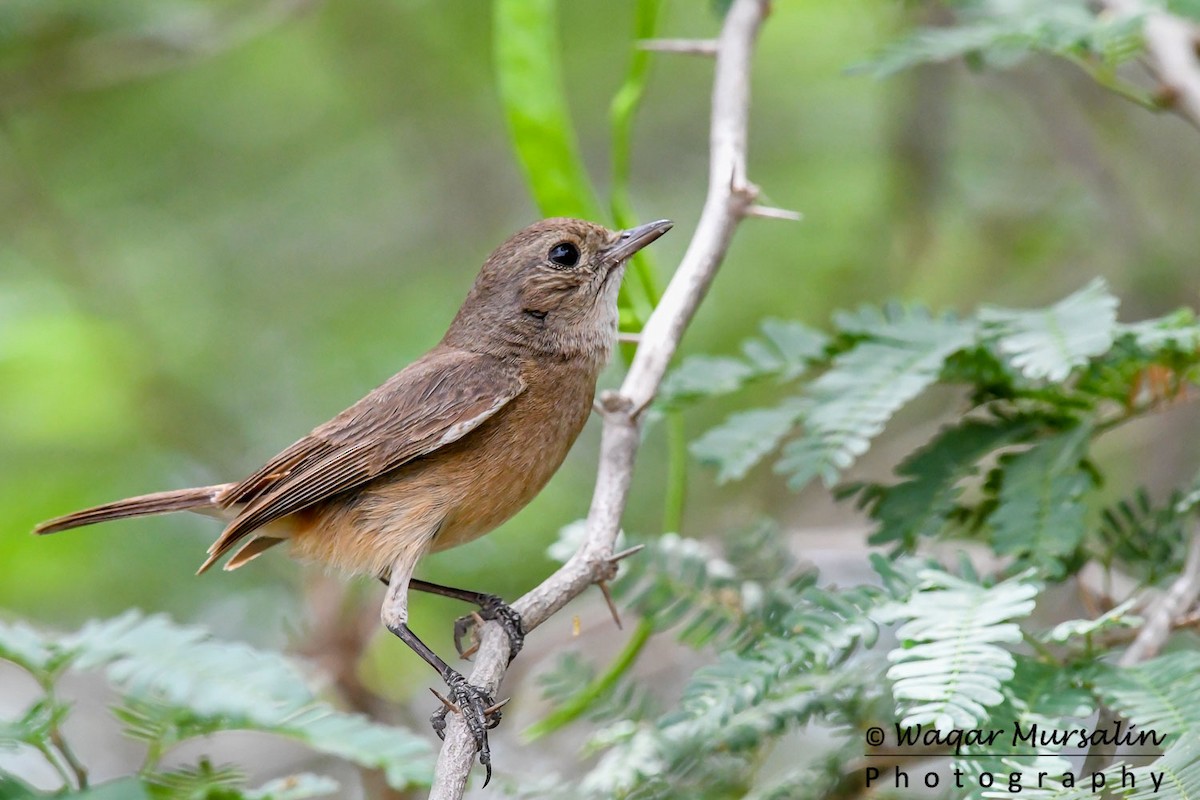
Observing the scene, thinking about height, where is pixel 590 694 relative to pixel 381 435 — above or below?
below

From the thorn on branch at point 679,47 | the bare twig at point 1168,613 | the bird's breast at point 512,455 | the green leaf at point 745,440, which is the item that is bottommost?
the bare twig at point 1168,613

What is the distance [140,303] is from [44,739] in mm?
5033

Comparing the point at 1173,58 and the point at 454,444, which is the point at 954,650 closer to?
the point at 454,444

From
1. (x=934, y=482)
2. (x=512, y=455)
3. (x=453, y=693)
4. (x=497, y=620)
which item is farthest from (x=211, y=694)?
(x=934, y=482)

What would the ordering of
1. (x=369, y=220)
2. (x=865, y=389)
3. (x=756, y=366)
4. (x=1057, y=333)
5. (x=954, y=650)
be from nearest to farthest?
1. (x=954, y=650)
2. (x=1057, y=333)
3. (x=865, y=389)
4. (x=756, y=366)
5. (x=369, y=220)

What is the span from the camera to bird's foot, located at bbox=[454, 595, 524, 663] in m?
3.45

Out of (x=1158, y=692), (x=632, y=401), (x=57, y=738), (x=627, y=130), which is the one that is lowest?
(x=1158, y=692)

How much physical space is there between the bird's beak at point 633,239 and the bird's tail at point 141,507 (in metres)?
1.68

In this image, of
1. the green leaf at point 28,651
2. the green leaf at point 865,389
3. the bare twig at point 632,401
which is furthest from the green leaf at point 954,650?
the green leaf at point 28,651

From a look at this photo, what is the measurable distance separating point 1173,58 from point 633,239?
1991mm

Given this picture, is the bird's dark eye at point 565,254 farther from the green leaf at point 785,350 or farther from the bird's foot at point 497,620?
the bird's foot at point 497,620

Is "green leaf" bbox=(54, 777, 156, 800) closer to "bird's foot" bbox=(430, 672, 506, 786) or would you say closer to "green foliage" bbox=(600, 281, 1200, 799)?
"bird's foot" bbox=(430, 672, 506, 786)

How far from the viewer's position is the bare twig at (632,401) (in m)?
3.12

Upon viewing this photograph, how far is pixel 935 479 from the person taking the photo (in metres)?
3.74
